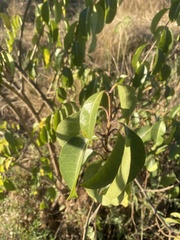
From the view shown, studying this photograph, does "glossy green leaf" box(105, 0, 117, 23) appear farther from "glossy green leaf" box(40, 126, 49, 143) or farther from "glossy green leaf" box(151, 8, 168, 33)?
"glossy green leaf" box(40, 126, 49, 143)

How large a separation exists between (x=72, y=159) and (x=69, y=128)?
9 centimetres

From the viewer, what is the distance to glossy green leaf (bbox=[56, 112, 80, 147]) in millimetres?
784

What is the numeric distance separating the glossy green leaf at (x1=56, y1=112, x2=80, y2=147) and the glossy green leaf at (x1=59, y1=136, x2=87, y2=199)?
4 cm

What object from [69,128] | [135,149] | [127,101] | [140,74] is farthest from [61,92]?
[135,149]

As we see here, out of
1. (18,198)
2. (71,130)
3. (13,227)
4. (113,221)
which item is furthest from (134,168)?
(18,198)

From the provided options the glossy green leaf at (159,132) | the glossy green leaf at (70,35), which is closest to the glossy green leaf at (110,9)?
the glossy green leaf at (70,35)

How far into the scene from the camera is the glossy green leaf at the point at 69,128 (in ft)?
2.57

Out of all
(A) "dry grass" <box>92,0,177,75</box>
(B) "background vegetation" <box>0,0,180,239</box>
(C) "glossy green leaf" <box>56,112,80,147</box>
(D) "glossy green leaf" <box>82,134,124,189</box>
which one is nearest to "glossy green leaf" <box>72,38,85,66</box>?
(B) "background vegetation" <box>0,0,180,239</box>

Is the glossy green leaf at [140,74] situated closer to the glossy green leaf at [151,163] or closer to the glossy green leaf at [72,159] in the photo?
the glossy green leaf at [151,163]

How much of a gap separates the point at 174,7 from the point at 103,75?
0.43 metres

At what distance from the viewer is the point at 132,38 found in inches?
154

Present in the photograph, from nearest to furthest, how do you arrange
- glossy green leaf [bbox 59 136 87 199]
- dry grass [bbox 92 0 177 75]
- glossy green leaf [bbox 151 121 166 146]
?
glossy green leaf [bbox 59 136 87 199] < glossy green leaf [bbox 151 121 166 146] < dry grass [bbox 92 0 177 75]

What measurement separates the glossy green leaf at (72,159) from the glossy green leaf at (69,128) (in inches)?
1.5

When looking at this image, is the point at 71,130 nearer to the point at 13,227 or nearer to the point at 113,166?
the point at 113,166
